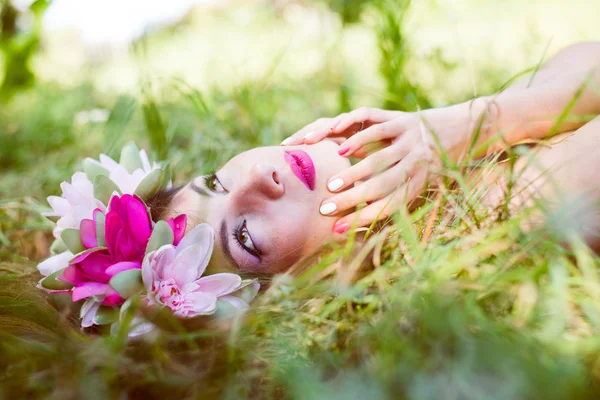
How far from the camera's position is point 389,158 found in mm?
1393

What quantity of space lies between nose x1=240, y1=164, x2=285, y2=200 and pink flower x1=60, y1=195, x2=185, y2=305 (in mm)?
218

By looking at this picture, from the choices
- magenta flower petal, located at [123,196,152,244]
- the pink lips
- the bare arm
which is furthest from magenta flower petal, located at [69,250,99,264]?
the bare arm

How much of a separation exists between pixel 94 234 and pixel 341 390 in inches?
29.8

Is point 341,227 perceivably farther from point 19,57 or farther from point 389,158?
point 19,57

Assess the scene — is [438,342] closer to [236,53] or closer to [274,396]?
[274,396]

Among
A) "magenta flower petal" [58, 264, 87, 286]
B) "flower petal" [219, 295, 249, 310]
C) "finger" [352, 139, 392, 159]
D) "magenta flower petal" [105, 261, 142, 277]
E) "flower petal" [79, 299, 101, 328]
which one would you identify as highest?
"finger" [352, 139, 392, 159]

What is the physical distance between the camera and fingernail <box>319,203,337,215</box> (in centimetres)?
131

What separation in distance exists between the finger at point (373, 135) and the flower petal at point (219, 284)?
0.51m

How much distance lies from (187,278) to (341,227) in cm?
42

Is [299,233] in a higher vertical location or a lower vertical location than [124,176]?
lower

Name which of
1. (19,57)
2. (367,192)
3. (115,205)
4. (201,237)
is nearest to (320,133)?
(367,192)

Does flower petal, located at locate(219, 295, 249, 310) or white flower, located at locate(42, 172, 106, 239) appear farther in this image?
white flower, located at locate(42, 172, 106, 239)

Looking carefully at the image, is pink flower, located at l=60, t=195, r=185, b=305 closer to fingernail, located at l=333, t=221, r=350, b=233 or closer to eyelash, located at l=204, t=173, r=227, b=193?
eyelash, located at l=204, t=173, r=227, b=193

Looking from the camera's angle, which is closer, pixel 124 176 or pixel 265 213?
pixel 265 213
